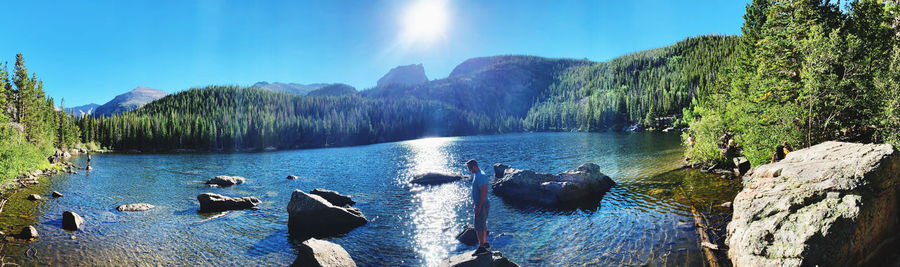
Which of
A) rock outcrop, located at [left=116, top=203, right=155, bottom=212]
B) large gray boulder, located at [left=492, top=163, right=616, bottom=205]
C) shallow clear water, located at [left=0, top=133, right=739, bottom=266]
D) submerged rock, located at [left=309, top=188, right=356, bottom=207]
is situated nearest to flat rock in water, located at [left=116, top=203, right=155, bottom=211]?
rock outcrop, located at [left=116, top=203, right=155, bottom=212]

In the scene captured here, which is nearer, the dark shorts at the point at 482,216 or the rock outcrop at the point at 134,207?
the dark shorts at the point at 482,216

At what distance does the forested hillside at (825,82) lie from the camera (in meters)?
21.5

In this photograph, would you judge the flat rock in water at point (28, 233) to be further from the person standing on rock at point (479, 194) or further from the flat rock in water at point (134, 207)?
the person standing on rock at point (479, 194)

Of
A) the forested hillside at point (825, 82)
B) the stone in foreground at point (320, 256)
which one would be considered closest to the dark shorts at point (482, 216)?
the stone in foreground at point (320, 256)

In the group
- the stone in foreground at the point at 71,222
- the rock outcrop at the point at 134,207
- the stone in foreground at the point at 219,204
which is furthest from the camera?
the rock outcrop at the point at 134,207

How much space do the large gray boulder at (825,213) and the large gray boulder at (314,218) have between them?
19.6 metres

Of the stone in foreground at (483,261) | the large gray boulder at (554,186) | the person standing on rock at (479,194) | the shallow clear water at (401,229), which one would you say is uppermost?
the person standing on rock at (479,194)

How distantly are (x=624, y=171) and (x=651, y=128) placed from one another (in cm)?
12181

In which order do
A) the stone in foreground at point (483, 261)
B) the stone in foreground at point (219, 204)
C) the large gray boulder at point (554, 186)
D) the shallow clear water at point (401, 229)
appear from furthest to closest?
1. the stone in foreground at point (219, 204)
2. the large gray boulder at point (554, 186)
3. the shallow clear water at point (401, 229)
4. the stone in foreground at point (483, 261)

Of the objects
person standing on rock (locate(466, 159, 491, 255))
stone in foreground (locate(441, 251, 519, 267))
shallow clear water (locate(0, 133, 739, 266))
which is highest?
person standing on rock (locate(466, 159, 491, 255))

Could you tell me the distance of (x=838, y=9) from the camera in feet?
95.7

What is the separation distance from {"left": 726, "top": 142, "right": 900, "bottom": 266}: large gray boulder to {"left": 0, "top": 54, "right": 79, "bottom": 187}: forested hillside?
54.5 m

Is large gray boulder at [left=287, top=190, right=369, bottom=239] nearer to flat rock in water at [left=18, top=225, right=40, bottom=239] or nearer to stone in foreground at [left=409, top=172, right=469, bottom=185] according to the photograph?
flat rock in water at [left=18, top=225, right=40, bottom=239]

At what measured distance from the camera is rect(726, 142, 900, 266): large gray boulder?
35.9 ft
